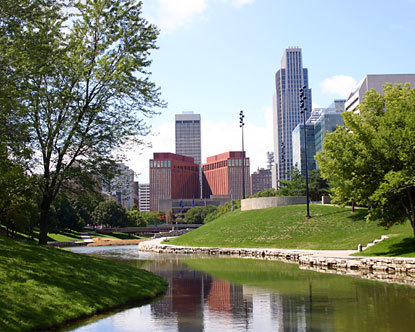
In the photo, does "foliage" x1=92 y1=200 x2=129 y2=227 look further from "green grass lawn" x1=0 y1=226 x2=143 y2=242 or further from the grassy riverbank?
the grassy riverbank

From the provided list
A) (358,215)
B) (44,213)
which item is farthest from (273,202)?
(44,213)

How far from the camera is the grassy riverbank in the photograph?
13508mm

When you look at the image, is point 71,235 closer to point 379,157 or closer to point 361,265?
point 361,265

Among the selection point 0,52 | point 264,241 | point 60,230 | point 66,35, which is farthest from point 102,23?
point 60,230

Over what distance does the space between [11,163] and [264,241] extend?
34.3 metres

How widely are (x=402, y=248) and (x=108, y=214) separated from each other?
4552 inches

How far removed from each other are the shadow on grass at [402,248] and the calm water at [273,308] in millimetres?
7168

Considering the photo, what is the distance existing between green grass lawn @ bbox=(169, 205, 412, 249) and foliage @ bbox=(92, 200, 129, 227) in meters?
76.9

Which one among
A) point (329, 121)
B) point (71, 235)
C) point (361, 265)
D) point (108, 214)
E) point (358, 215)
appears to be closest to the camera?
point (361, 265)

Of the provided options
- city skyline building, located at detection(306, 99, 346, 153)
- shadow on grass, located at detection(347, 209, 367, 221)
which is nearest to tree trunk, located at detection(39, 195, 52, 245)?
shadow on grass, located at detection(347, 209, 367, 221)

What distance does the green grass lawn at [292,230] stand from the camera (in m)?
46.3

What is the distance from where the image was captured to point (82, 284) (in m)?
17.8

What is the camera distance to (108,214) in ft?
453

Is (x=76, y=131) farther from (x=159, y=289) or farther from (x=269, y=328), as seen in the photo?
(x=269, y=328)
